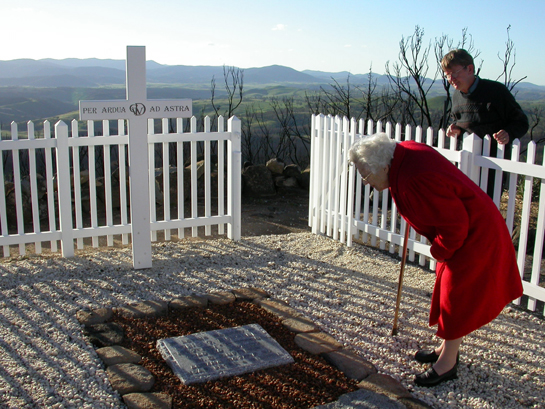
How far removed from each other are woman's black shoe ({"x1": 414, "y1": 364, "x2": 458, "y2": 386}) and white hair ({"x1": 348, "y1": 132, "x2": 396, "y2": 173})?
4.57 ft

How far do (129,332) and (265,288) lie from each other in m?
1.43

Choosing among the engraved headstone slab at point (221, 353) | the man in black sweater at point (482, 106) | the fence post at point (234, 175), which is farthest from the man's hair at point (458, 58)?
the engraved headstone slab at point (221, 353)

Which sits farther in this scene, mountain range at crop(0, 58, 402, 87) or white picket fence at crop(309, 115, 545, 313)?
mountain range at crop(0, 58, 402, 87)

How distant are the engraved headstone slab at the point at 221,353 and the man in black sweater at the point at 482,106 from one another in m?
2.65

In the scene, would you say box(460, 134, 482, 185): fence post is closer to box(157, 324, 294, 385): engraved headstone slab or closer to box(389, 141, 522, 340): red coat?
box(389, 141, 522, 340): red coat

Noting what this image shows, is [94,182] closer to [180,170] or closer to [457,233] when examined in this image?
[180,170]

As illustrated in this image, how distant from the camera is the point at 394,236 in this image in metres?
5.76

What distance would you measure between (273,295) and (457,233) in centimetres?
223

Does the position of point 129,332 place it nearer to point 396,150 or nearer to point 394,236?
point 396,150

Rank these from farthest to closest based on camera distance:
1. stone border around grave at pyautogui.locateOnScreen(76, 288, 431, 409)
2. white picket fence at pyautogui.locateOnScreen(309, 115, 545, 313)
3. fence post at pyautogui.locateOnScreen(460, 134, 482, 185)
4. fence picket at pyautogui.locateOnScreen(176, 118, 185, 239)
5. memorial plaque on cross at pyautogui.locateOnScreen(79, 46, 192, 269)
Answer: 1. fence picket at pyautogui.locateOnScreen(176, 118, 185, 239)
2. memorial plaque on cross at pyautogui.locateOnScreen(79, 46, 192, 269)
3. fence post at pyautogui.locateOnScreen(460, 134, 482, 185)
4. white picket fence at pyautogui.locateOnScreen(309, 115, 545, 313)
5. stone border around grave at pyautogui.locateOnScreen(76, 288, 431, 409)

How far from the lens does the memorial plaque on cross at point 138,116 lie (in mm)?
5004

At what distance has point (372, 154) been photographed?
285cm

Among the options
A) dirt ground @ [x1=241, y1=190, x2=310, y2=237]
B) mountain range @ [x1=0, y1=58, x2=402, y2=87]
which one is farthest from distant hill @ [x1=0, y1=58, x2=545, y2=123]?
dirt ground @ [x1=241, y1=190, x2=310, y2=237]

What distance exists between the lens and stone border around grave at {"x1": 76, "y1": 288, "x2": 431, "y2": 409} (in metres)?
3.01
